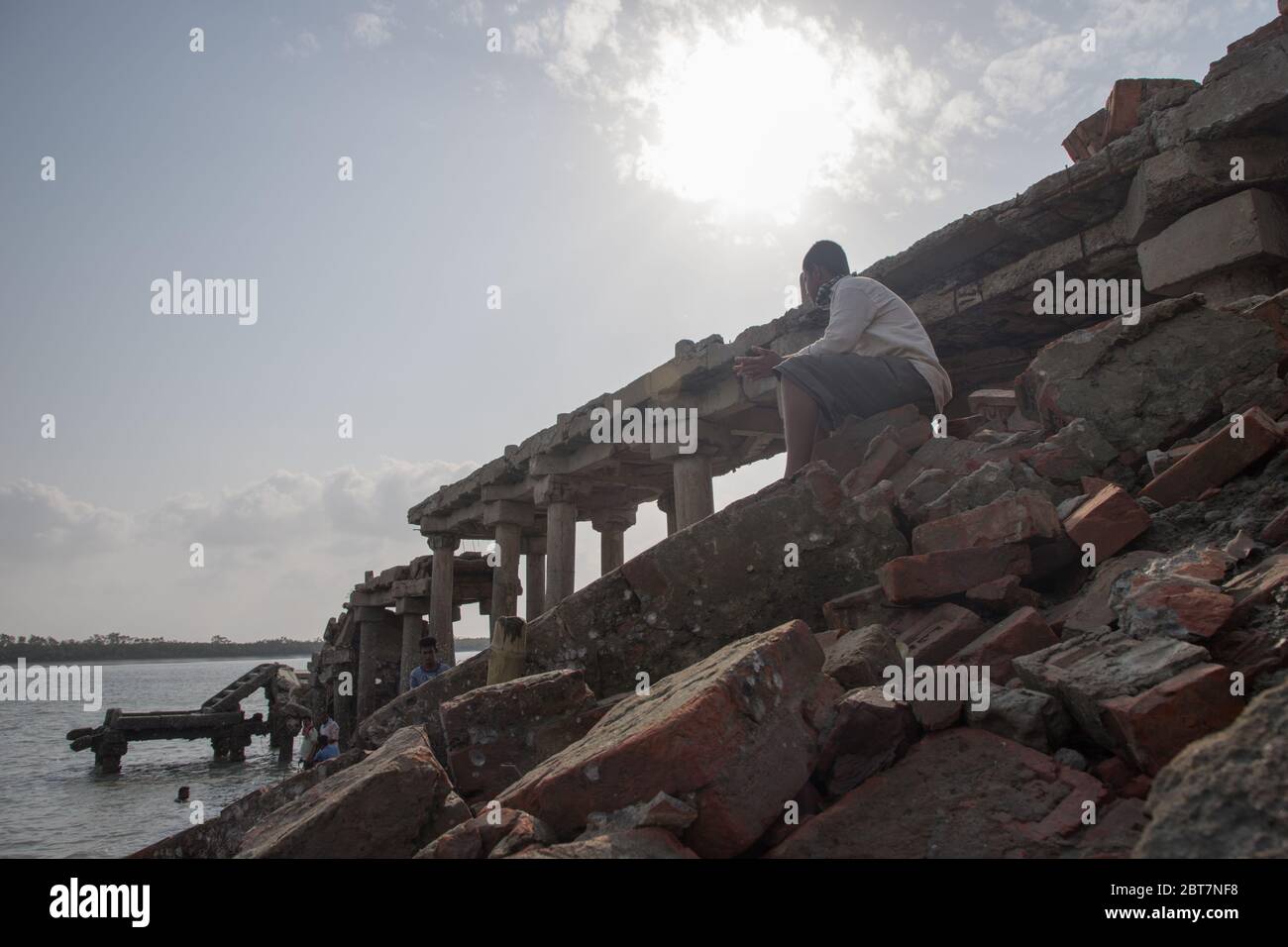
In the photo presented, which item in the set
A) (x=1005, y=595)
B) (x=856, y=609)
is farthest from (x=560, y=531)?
(x=1005, y=595)

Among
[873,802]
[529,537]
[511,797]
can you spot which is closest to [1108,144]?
[873,802]

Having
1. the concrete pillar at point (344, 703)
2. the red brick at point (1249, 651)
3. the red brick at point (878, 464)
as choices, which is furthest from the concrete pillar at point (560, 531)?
the concrete pillar at point (344, 703)

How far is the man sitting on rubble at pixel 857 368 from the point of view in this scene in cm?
498

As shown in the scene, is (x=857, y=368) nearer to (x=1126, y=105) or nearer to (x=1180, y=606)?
(x=1180, y=606)

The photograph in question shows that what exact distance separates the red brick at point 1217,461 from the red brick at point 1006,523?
1.63 ft

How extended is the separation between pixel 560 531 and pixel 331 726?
1245 centimetres

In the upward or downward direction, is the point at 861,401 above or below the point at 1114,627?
above

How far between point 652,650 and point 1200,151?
5313 mm

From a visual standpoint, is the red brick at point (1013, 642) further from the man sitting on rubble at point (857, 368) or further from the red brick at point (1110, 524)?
the man sitting on rubble at point (857, 368)

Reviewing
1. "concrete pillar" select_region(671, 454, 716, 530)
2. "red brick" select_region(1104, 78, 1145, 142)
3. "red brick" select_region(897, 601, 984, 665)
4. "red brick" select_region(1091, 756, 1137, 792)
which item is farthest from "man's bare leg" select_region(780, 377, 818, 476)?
"concrete pillar" select_region(671, 454, 716, 530)

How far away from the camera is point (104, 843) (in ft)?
52.3

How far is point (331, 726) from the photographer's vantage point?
21406mm

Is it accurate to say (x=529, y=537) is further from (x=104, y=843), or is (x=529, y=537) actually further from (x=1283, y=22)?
(x=1283, y=22)
